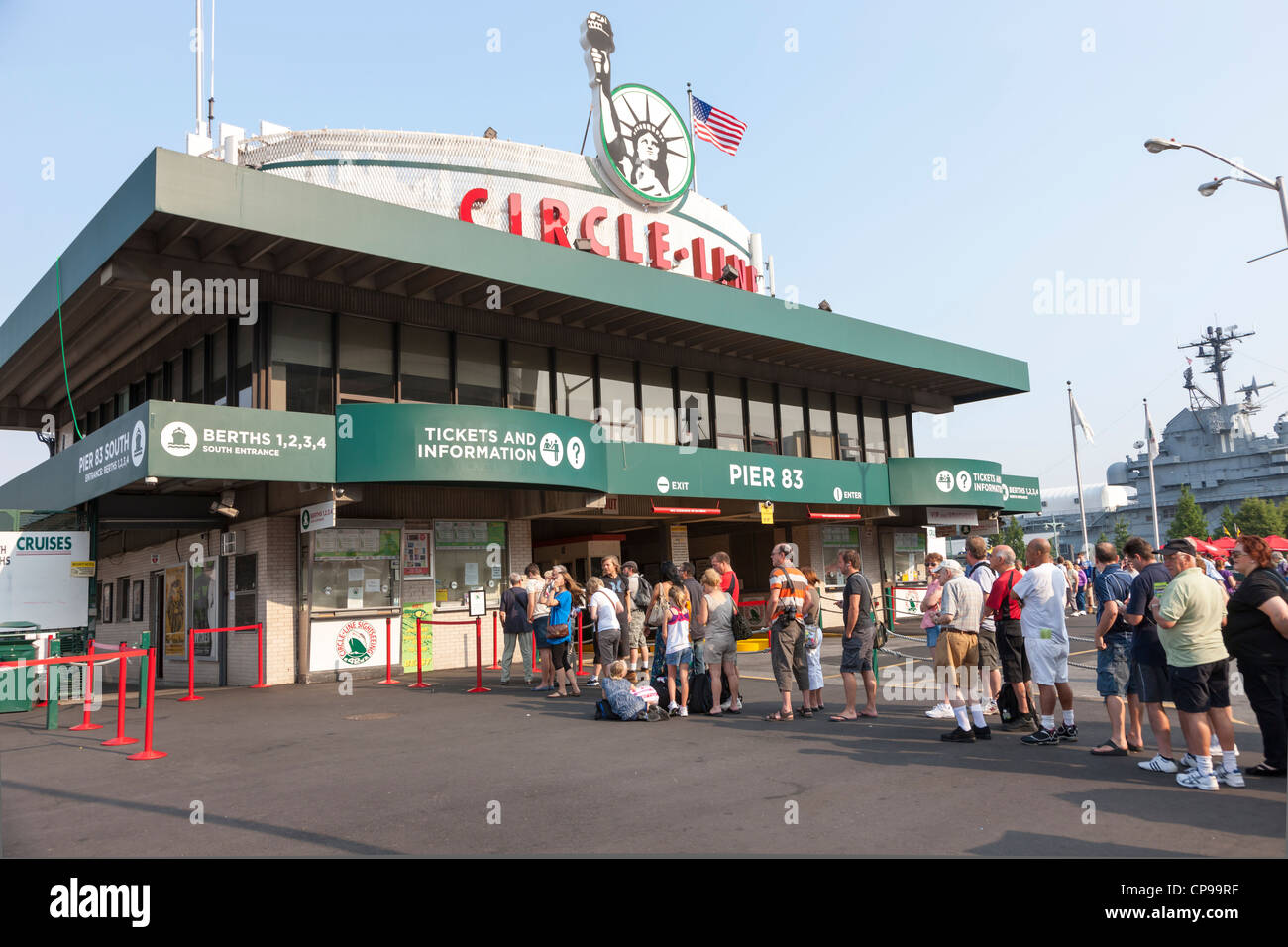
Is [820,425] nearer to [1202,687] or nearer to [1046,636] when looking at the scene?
[1046,636]

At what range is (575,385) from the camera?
19.8 metres

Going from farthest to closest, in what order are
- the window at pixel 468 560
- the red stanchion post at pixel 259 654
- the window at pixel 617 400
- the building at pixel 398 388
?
1. the window at pixel 617 400
2. the window at pixel 468 560
3. the red stanchion post at pixel 259 654
4. the building at pixel 398 388

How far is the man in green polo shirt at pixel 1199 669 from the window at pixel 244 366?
1509 cm

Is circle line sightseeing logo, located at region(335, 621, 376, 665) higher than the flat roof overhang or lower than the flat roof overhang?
lower

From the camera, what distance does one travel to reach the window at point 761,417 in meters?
23.6

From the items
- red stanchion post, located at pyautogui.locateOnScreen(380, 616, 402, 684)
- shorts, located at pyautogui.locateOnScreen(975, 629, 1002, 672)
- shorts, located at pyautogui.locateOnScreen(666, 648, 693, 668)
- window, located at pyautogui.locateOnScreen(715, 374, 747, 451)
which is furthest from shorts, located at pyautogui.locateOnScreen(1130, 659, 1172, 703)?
window, located at pyautogui.locateOnScreen(715, 374, 747, 451)

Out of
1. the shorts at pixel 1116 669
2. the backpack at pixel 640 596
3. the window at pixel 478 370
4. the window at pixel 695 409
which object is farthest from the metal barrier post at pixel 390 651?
the shorts at pixel 1116 669

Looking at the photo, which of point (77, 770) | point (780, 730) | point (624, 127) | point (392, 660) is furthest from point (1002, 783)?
point (624, 127)

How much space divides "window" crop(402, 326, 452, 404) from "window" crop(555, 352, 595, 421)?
2.69 metres

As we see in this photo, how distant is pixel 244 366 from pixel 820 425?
15914 mm

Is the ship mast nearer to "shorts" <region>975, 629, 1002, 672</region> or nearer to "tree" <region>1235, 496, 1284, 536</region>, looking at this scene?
"tree" <region>1235, 496, 1284, 536</region>

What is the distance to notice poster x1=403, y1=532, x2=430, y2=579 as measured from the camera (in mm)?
17281

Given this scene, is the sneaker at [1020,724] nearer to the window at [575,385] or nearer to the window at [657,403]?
the window at [575,385]

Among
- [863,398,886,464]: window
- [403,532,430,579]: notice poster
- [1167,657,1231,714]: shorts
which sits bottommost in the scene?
[1167,657,1231,714]: shorts
